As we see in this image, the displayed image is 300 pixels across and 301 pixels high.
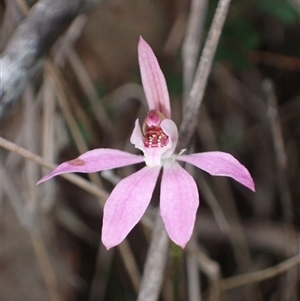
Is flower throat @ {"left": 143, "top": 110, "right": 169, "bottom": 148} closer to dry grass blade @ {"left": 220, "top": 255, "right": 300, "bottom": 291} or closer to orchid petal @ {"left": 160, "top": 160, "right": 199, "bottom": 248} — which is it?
orchid petal @ {"left": 160, "top": 160, "right": 199, "bottom": 248}

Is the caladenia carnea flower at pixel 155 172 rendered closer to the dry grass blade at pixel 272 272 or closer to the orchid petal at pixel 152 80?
the orchid petal at pixel 152 80

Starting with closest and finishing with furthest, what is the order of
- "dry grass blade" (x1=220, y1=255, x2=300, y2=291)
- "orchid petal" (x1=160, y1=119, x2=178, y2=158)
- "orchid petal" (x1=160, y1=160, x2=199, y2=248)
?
1. "orchid petal" (x1=160, y1=160, x2=199, y2=248)
2. "orchid petal" (x1=160, y1=119, x2=178, y2=158)
3. "dry grass blade" (x1=220, y1=255, x2=300, y2=291)

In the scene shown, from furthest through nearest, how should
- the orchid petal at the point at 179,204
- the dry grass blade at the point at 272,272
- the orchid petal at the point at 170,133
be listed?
the dry grass blade at the point at 272,272 → the orchid petal at the point at 170,133 → the orchid petal at the point at 179,204

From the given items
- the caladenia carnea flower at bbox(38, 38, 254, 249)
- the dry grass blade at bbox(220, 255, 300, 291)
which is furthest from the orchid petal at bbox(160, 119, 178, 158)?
the dry grass blade at bbox(220, 255, 300, 291)

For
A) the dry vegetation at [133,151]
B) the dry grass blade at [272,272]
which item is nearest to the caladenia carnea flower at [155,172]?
the dry grass blade at [272,272]

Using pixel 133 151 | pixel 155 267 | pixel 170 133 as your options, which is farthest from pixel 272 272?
pixel 133 151

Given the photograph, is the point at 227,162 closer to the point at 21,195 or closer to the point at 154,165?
the point at 154,165

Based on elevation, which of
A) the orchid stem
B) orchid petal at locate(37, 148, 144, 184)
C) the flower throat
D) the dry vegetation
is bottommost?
the dry vegetation

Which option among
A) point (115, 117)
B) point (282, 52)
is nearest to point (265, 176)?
point (282, 52)

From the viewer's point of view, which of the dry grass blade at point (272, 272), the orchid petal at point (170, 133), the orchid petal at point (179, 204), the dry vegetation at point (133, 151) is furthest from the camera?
the dry vegetation at point (133, 151)
